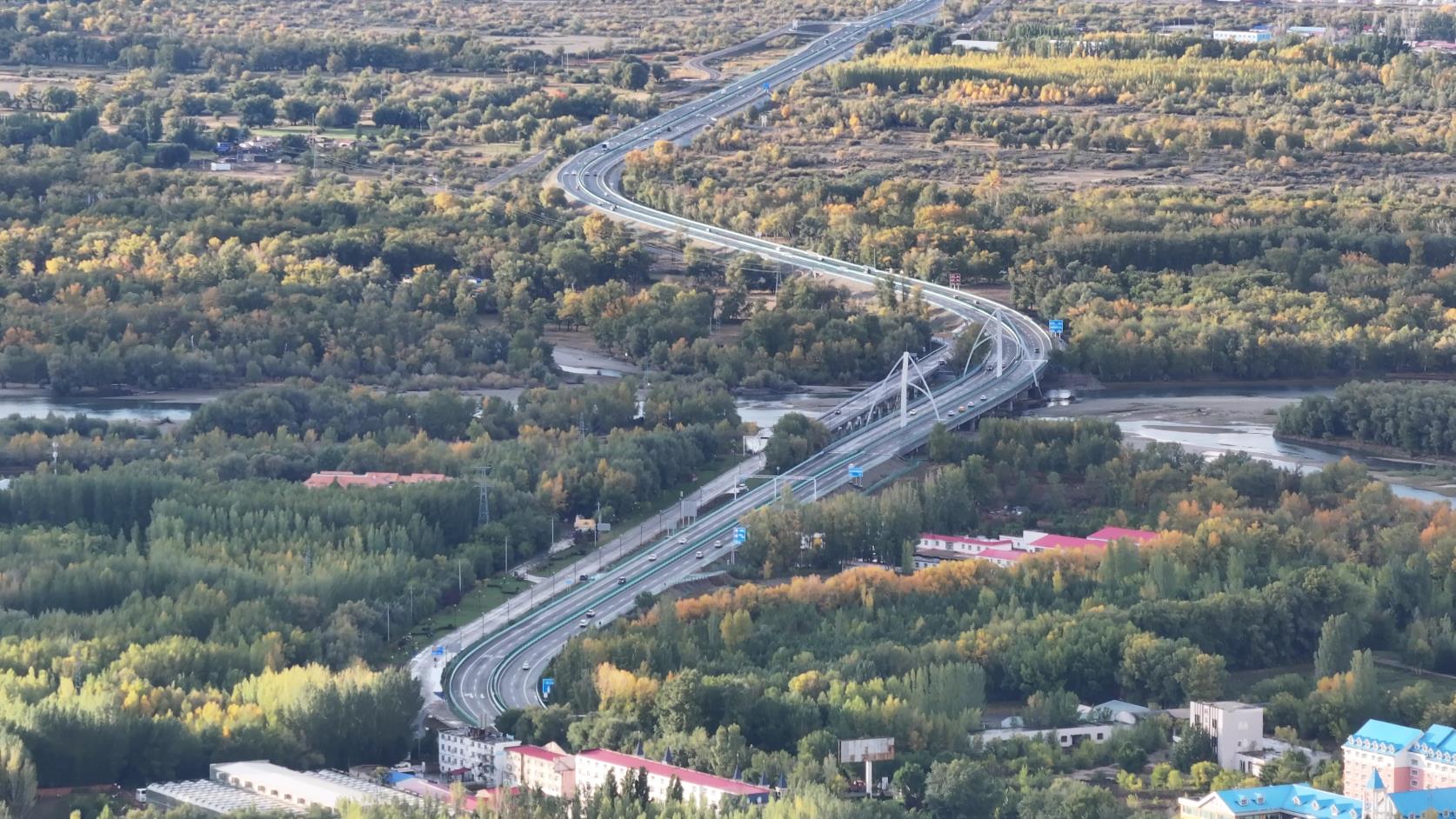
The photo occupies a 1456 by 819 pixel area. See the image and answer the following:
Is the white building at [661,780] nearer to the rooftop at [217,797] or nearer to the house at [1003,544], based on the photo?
the rooftop at [217,797]

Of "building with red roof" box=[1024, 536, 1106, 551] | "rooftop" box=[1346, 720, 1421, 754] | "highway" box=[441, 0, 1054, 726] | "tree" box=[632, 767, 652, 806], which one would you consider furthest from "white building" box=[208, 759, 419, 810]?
"building with red roof" box=[1024, 536, 1106, 551]

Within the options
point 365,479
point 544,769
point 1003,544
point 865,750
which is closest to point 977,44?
point 365,479

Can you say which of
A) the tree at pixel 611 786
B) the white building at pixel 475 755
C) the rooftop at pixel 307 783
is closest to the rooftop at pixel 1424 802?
the tree at pixel 611 786

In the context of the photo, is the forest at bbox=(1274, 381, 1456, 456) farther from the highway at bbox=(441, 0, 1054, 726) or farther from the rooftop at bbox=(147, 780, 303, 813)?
the rooftop at bbox=(147, 780, 303, 813)

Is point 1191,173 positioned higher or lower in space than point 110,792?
lower

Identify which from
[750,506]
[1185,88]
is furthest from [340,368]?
[1185,88]

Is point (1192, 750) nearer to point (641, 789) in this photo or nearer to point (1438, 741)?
point (1438, 741)

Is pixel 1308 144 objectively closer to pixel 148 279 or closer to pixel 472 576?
pixel 148 279
